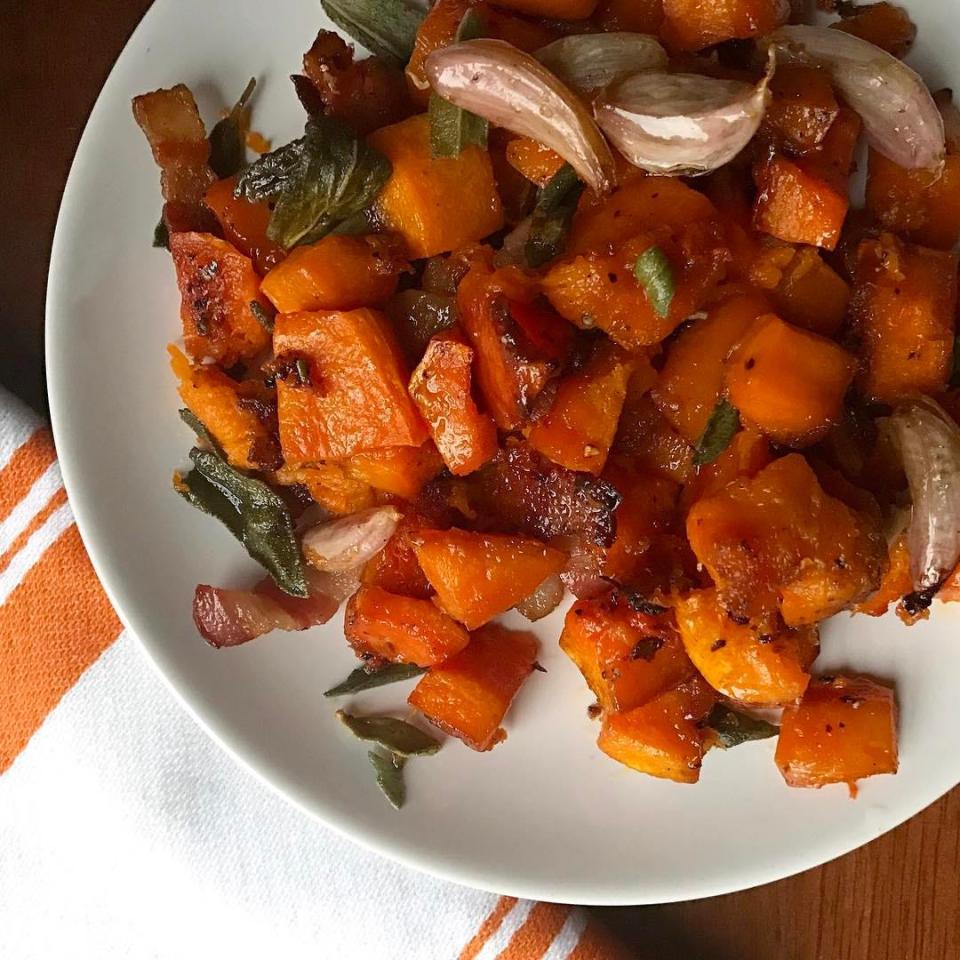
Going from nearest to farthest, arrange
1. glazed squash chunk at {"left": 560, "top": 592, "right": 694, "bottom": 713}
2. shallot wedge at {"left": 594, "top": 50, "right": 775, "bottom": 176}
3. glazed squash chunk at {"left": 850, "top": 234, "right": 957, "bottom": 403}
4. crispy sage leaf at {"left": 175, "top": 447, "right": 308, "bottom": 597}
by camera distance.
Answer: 1. shallot wedge at {"left": 594, "top": 50, "right": 775, "bottom": 176}
2. glazed squash chunk at {"left": 850, "top": 234, "right": 957, "bottom": 403}
3. glazed squash chunk at {"left": 560, "top": 592, "right": 694, "bottom": 713}
4. crispy sage leaf at {"left": 175, "top": 447, "right": 308, "bottom": 597}

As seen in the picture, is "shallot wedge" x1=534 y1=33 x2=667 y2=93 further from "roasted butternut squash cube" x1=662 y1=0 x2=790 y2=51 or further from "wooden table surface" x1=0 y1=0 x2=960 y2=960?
"wooden table surface" x1=0 y1=0 x2=960 y2=960

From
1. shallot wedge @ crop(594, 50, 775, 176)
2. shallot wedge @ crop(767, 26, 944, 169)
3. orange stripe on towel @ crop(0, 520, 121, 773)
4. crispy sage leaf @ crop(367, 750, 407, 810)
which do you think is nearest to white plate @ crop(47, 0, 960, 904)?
crispy sage leaf @ crop(367, 750, 407, 810)

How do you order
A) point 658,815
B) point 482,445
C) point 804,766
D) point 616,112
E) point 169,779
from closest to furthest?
point 616,112 → point 482,445 → point 804,766 → point 658,815 → point 169,779

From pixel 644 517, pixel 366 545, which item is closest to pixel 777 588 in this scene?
pixel 644 517

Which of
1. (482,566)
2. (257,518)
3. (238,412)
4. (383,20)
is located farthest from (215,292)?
(482,566)

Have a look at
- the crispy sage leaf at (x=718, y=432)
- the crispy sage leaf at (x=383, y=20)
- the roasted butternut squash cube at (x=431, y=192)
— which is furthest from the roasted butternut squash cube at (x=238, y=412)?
the crispy sage leaf at (x=718, y=432)

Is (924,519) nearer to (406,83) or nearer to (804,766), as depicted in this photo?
A: (804,766)

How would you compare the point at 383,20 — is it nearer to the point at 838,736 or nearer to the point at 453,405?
the point at 453,405
